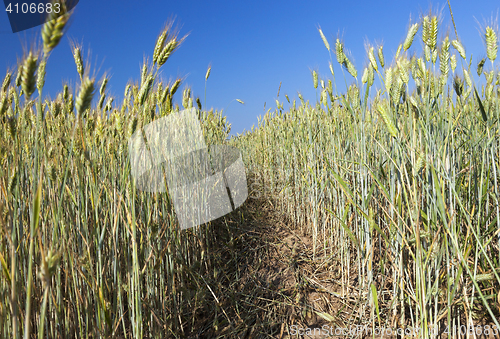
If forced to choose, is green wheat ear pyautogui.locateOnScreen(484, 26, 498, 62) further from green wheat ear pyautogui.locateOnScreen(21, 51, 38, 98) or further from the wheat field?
green wheat ear pyautogui.locateOnScreen(21, 51, 38, 98)

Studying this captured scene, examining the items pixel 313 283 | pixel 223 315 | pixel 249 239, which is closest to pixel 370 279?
pixel 313 283

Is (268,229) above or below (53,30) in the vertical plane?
below

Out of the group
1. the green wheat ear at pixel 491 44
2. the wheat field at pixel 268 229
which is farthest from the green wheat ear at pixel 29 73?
the green wheat ear at pixel 491 44

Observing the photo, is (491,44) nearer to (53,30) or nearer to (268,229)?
(53,30)

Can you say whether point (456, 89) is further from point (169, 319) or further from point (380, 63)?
point (169, 319)

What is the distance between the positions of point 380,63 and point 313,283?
1.14 metres

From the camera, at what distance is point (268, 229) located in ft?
7.54

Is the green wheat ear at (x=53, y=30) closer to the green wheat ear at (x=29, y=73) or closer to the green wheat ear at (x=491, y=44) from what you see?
the green wheat ear at (x=29, y=73)

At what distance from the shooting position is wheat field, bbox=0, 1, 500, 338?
76 cm

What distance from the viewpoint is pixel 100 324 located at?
765 mm

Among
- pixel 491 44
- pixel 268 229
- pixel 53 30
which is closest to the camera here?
pixel 53 30

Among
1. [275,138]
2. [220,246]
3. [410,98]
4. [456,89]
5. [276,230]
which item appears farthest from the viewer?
[275,138]

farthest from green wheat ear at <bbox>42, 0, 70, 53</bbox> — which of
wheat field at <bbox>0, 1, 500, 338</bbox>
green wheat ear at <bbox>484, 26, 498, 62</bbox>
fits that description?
green wheat ear at <bbox>484, 26, 498, 62</bbox>

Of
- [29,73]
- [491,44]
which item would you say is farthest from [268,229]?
[29,73]
